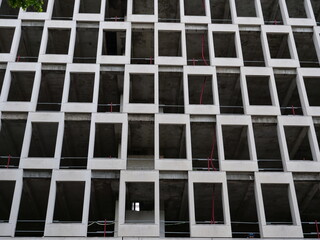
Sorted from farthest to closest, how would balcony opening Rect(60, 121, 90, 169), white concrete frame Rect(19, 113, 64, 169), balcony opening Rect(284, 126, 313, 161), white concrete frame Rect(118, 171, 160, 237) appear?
balcony opening Rect(60, 121, 90, 169) → balcony opening Rect(284, 126, 313, 161) → white concrete frame Rect(19, 113, 64, 169) → white concrete frame Rect(118, 171, 160, 237)

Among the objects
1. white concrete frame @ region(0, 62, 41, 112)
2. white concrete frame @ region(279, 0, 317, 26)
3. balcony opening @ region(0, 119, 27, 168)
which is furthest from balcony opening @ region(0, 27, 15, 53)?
white concrete frame @ region(279, 0, 317, 26)

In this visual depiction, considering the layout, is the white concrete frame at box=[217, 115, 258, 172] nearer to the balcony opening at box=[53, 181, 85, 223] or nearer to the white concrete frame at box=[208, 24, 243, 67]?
the white concrete frame at box=[208, 24, 243, 67]

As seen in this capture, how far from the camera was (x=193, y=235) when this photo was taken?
65.4 ft

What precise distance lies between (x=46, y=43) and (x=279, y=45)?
15.4 meters

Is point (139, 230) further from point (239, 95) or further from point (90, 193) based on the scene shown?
point (239, 95)

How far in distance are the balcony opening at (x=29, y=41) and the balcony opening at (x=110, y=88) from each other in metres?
5.39

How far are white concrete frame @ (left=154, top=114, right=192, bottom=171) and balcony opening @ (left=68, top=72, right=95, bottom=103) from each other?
212 inches

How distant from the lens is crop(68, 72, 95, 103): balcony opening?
82.5 ft

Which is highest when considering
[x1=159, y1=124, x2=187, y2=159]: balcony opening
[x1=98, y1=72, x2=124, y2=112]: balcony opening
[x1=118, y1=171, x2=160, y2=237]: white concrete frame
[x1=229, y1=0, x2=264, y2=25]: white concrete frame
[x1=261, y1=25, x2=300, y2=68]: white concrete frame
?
[x1=229, y1=0, x2=264, y2=25]: white concrete frame

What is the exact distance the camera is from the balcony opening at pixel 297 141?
2383cm

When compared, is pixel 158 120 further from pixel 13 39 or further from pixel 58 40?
pixel 13 39

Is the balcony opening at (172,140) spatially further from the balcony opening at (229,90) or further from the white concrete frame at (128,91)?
the balcony opening at (229,90)

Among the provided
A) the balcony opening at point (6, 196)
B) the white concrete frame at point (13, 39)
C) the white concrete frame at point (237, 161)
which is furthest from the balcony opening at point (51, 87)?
the white concrete frame at point (237, 161)

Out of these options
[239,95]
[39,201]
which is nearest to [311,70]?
[239,95]
